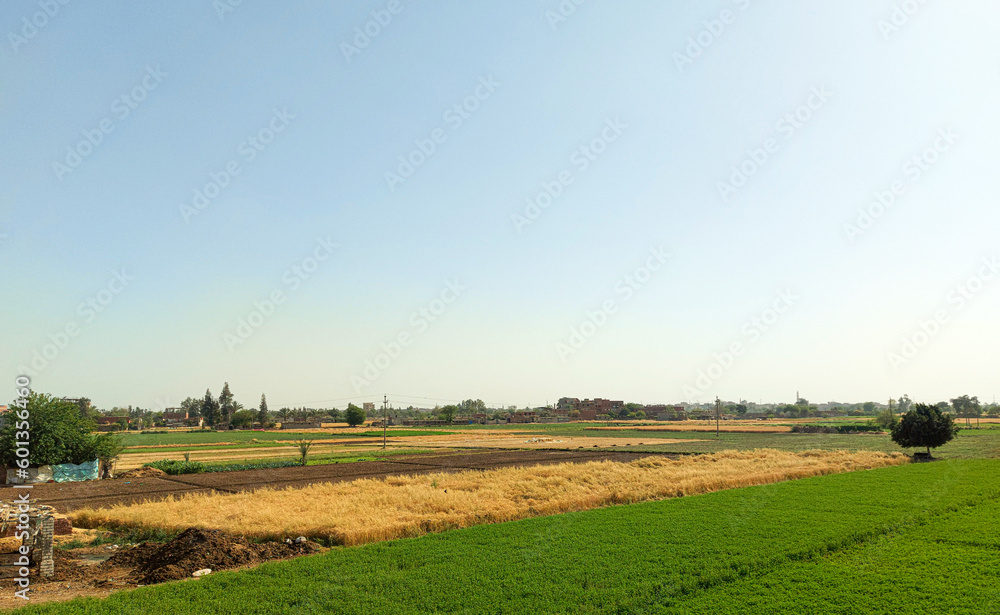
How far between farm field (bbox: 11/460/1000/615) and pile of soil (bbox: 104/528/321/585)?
1536 millimetres

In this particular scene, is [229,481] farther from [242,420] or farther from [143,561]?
[242,420]

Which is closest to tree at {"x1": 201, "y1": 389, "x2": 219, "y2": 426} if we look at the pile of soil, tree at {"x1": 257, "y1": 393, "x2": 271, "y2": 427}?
tree at {"x1": 257, "y1": 393, "x2": 271, "y2": 427}

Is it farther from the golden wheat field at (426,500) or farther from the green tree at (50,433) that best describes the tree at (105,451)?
the golden wheat field at (426,500)

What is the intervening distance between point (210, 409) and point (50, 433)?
158949mm

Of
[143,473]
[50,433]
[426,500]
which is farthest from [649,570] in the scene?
[143,473]

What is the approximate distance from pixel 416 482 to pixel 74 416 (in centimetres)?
2574

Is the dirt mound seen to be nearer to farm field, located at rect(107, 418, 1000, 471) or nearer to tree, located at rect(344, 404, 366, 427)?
farm field, located at rect(107, 418, 1000, 471)

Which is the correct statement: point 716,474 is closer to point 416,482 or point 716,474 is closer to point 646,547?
point 416,482

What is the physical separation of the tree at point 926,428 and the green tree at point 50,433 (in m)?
67.6

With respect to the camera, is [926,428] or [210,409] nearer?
[926,428]

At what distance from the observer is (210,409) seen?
18438cm

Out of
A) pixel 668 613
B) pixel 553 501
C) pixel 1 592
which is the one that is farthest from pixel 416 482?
pixel 668 613

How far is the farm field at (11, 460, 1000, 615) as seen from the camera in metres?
13.1

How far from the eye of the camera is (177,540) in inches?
717
